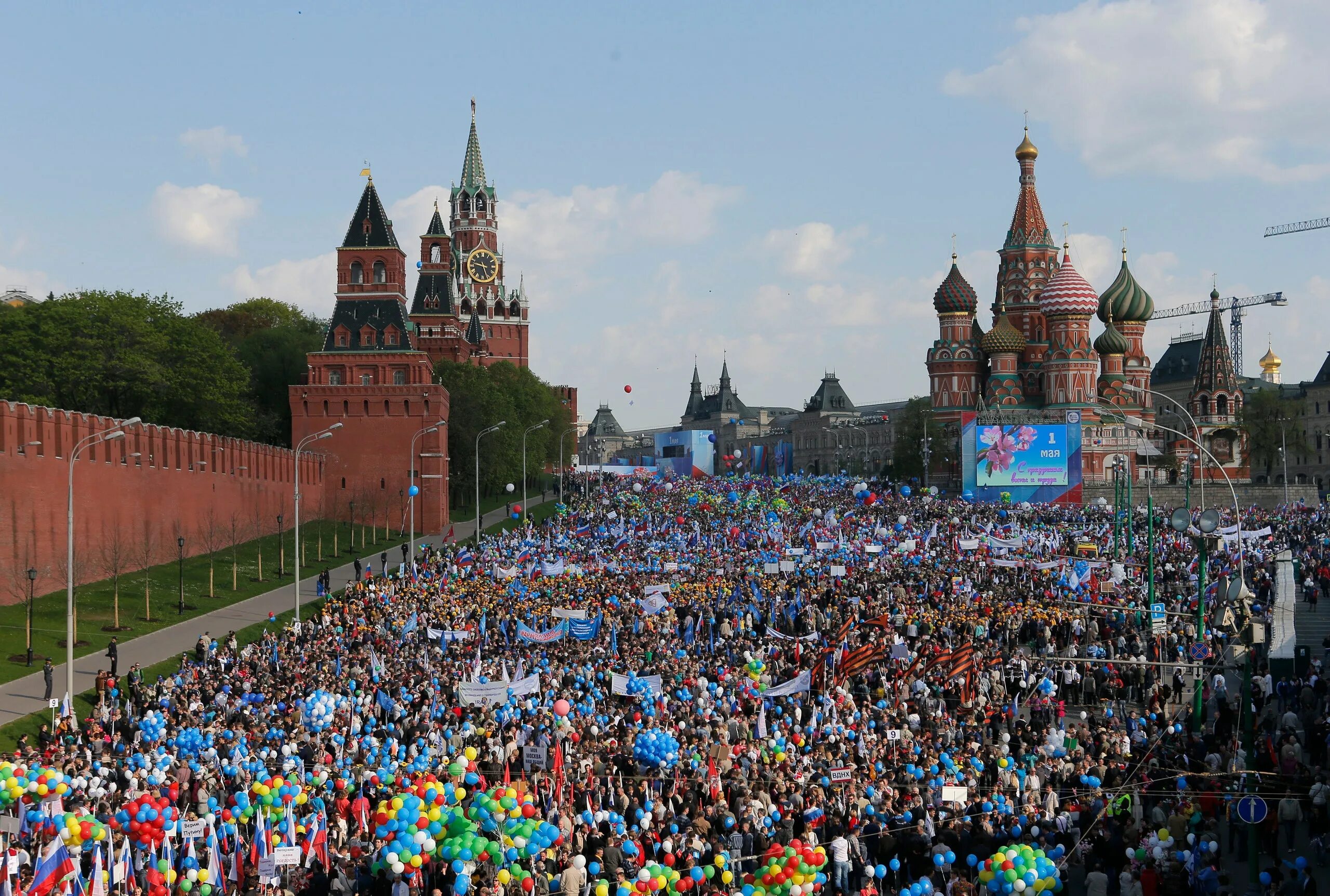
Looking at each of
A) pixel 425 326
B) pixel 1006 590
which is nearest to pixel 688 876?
pixel 1006 590

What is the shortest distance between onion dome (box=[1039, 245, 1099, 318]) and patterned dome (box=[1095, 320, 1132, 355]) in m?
6.24

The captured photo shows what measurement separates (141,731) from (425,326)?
84.0 meters

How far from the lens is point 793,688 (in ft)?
76.1

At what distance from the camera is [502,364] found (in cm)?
9644

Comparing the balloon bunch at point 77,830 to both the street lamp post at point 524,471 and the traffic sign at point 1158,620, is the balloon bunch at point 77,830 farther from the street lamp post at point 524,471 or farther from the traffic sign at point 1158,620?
the street lamp post at point 524,471

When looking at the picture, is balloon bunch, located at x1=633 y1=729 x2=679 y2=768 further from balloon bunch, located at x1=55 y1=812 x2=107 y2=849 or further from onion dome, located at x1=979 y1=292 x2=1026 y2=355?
onion dome, located at x1=979 y1=292 x2=1026 y2=355

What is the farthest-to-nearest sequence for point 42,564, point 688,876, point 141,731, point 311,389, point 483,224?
1. point 483,224
2. point 311,389
3. point 42,564
4. point 141,731
5. point 688,876

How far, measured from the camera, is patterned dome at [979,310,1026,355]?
336 ft

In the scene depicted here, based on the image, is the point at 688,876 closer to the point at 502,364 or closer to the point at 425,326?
the point at 502,364

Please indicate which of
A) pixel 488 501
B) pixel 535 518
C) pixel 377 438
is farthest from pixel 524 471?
pixel 488 501

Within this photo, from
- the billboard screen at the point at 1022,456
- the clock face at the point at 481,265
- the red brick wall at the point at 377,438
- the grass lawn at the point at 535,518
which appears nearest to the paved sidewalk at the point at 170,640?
the grass lawn at the point at 535,518

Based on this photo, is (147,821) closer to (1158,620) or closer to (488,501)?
(1158,620)

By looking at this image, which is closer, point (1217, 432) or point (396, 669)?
point (396, 669)

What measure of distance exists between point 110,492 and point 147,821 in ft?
97.0
